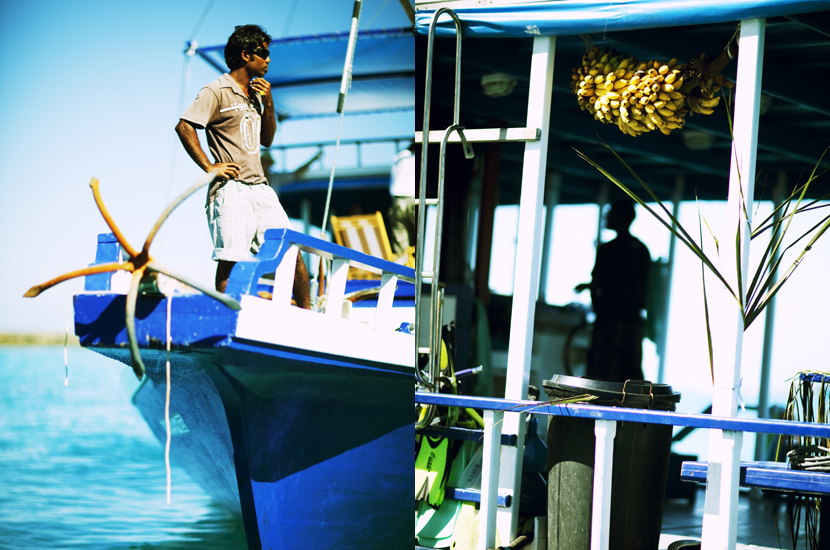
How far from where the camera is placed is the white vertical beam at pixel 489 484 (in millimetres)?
2445

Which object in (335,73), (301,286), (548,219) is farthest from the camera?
(548,219)

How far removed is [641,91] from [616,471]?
1.39 m

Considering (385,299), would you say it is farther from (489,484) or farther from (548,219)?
(548,219)

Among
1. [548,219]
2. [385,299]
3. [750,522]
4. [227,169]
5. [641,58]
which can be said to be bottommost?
[750,522]

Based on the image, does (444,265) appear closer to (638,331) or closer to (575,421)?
(638,331)

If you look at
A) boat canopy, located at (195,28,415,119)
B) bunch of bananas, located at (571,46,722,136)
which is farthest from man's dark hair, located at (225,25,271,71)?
boat canopy, located at (195,28,415,119)

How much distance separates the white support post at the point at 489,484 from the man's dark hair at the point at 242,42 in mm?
1482

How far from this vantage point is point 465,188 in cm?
530

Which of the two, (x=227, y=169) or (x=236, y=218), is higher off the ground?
(x=227, y=169)

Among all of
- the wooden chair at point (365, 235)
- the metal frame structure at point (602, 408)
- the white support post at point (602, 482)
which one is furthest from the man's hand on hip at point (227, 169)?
the wooden chair at point (365, 235)

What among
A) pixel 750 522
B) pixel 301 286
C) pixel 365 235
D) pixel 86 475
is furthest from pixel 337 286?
pixel 86 475

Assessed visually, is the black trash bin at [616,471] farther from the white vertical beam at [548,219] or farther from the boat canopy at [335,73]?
the white vertical beam at [548,219]

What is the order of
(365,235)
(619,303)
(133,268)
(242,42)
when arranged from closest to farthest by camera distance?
(133,268) < (242,42) < (619,303) < (365,235)

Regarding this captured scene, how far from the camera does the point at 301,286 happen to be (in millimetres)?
2273
